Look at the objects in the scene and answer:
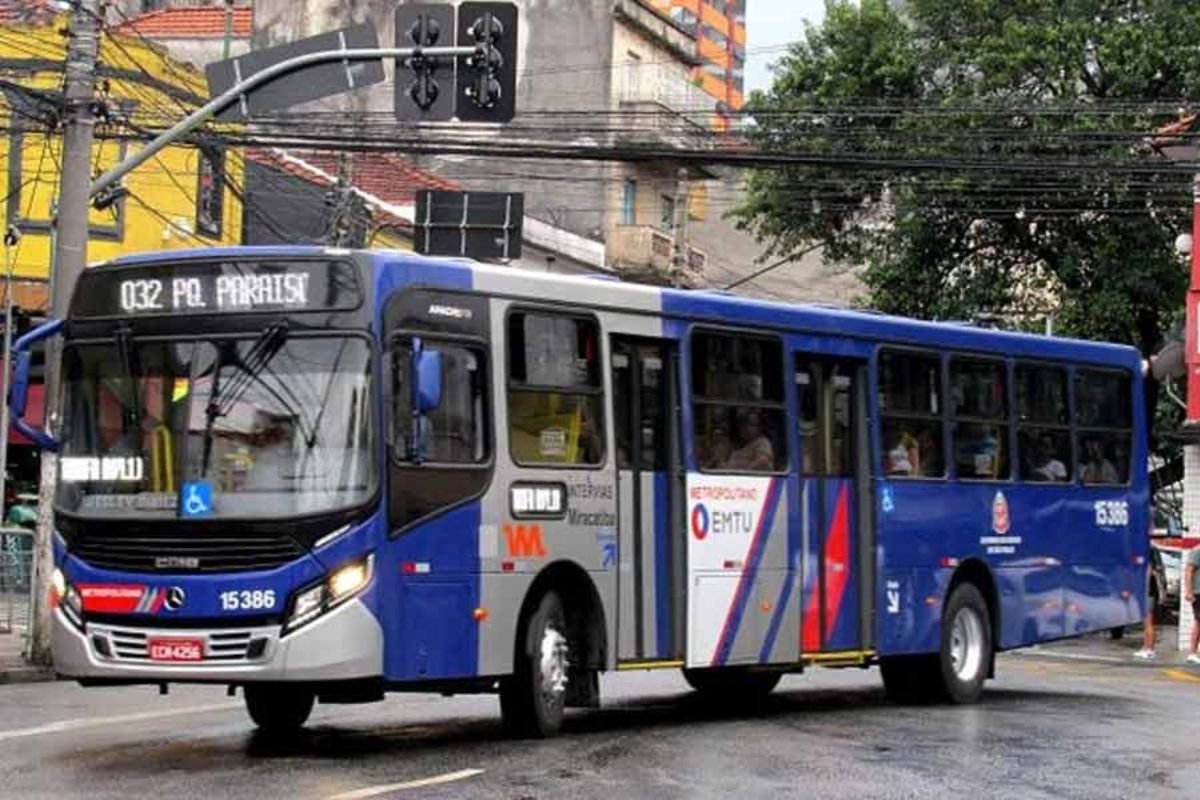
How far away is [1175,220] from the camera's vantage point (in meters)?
37.2

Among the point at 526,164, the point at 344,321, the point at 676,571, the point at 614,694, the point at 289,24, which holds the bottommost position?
the point at 614,694

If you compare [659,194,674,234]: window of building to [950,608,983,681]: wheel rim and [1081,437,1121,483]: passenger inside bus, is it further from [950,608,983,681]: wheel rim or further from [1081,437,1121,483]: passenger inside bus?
[950,608,983,681]: wheel rim

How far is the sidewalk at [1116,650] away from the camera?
27.8 meters

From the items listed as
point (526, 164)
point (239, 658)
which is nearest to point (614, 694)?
point (239, 658)

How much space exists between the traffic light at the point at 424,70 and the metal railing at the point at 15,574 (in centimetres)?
688

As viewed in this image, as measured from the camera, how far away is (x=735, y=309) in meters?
15.5

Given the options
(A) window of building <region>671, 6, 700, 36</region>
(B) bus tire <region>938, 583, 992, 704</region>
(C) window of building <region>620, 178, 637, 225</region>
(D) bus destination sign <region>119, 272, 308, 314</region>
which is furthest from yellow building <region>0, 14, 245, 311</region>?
(A) window of building <region>671, 6, 700, 36</region>

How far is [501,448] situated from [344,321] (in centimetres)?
152

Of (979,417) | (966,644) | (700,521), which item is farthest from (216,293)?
(966,644)

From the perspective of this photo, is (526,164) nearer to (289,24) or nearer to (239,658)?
(289,24)

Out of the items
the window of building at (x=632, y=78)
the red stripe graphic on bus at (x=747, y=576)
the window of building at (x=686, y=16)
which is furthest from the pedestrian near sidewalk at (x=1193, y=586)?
the window of building at (x=686, y=16)

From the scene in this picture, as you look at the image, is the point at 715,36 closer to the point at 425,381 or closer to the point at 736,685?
the point at 736,685

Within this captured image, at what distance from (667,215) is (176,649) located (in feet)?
147

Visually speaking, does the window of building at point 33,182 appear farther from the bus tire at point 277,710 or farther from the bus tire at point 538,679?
the bus tire at point 538,679
